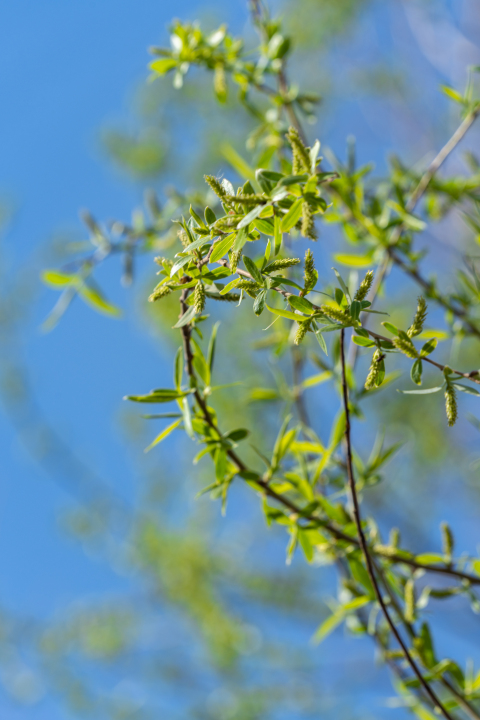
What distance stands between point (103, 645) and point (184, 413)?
105 inches

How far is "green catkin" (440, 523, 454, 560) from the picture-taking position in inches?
15.1

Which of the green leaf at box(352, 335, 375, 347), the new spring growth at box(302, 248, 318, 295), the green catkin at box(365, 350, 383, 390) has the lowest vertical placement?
the green catkin at box(365, 350, 383, 390)

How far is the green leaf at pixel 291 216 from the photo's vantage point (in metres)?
0.26

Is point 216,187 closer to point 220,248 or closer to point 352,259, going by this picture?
point 220,248

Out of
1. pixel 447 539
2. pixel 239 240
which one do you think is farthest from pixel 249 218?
pixel 447 539

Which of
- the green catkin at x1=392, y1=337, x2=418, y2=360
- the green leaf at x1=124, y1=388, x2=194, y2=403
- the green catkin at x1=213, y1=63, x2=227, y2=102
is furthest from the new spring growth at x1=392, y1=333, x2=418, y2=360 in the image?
the green catkin at x1=213, y1=63, x2=227, y2=102

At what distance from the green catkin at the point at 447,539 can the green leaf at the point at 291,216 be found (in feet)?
0.74

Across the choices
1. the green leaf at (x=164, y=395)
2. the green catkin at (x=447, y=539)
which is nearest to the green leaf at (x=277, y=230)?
the green leaf at (x=164, y=395)

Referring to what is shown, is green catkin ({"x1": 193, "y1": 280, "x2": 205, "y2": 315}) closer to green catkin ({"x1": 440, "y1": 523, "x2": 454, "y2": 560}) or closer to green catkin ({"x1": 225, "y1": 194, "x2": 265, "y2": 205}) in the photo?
green catkin ({"x1": 225, "y1": 194, "x2": 265, "y2": 205})

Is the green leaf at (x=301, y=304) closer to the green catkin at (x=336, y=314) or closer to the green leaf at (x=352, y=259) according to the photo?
the green catkin at (x=336, y=314)

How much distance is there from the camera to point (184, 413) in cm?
34

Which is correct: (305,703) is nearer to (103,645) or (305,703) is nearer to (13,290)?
(103,645)

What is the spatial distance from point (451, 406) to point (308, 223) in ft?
0.32

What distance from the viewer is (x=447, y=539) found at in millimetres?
394
